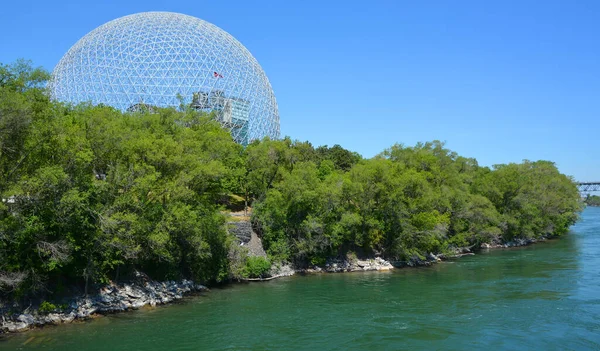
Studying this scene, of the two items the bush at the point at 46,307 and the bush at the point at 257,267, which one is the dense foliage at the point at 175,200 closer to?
the bush at the point at 257,267

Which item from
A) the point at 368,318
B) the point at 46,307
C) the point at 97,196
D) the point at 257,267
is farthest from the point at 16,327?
the point at 257,267

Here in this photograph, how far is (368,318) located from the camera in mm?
20312

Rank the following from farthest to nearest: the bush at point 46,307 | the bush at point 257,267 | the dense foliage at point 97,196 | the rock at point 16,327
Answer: the bush at point 257,267, the bush at point 46,307, the dense foliage at point 97,196, the rock at point 16,327

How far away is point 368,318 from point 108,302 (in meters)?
11.9

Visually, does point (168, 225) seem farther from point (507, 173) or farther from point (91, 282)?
point (507, 173)

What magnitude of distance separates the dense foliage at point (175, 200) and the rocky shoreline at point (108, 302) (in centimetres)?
76

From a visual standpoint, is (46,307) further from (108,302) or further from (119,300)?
(119,300)

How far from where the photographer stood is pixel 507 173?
52125 mm

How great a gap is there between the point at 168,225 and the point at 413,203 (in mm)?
20572

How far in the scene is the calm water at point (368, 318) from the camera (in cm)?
1686

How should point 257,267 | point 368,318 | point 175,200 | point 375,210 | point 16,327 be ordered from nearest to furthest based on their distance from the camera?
point 16,327
point 368,318
point 175,200
point 257,267
point 375,210

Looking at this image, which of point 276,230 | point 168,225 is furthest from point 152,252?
point 276,230

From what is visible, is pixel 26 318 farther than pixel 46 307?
No

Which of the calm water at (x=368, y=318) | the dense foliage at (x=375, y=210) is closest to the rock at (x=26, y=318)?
the calm water at (x=368, y=318)
